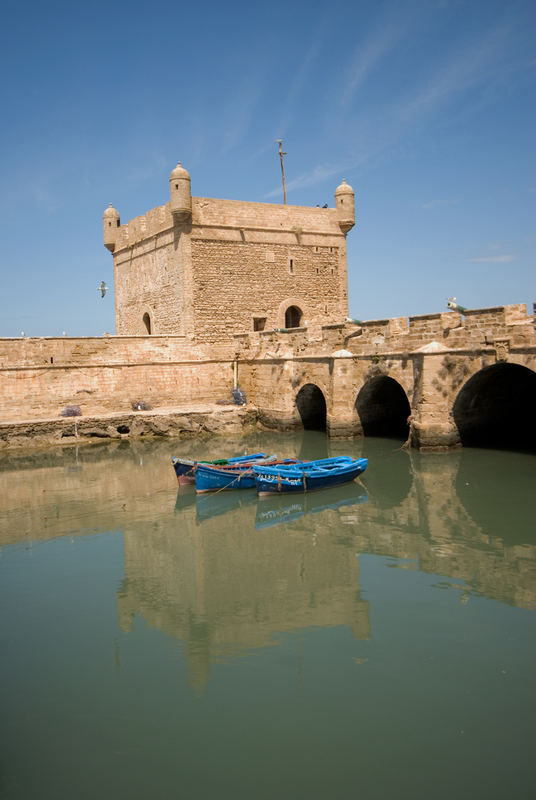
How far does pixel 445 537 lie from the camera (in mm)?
9195

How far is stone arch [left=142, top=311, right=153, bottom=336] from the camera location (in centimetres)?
2394

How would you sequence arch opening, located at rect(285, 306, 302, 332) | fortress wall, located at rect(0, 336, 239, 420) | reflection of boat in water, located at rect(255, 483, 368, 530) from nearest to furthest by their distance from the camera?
reflection of boat in water, located at rect(255, 483, 368, 530), fortress wall, located at rect(0, 336, 239, 420), arch opening, located at rect(285, 306, 302, 332)

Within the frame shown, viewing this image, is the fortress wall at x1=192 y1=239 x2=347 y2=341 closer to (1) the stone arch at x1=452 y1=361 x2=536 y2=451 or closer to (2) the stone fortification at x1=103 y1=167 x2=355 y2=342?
(2) the stone fortification at x1=103 y1=167 x2=355 y2=342

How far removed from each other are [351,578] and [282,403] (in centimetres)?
1189

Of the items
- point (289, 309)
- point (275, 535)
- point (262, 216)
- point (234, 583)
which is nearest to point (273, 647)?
point (234, 583)

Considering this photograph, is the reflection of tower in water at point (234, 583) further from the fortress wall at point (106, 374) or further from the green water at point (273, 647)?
the fortress wall at point (106, 374)

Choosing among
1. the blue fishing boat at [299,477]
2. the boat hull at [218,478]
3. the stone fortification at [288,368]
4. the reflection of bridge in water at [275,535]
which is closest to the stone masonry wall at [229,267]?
the stone fortification at [288,368]

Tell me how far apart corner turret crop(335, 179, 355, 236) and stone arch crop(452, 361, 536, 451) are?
10.7 metres

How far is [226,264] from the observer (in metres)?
21.8

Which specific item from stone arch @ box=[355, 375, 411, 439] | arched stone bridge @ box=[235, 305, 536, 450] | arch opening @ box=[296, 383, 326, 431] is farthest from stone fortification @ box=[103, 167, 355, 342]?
stone arch @ box=[355, 375, 411, 439]

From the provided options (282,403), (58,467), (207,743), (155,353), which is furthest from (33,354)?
(207,743)

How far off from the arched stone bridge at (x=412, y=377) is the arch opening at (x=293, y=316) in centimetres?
345

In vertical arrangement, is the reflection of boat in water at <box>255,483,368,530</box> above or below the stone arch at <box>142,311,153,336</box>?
below

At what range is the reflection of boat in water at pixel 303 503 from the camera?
34.7ft
